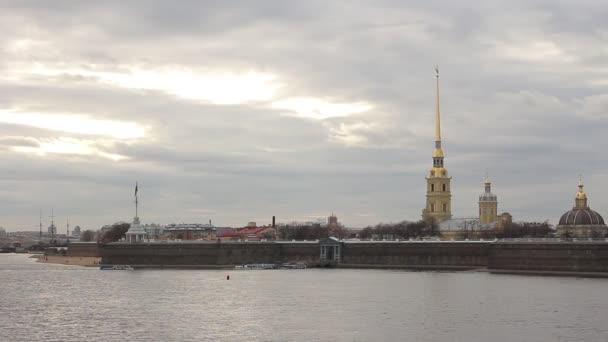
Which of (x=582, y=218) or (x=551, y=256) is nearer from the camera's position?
(x=551, y=256)

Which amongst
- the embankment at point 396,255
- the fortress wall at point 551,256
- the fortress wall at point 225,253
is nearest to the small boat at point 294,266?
the embankment at point 396,255

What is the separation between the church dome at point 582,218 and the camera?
14038 cm

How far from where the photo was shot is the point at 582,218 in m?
141

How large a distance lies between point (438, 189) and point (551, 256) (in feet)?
206

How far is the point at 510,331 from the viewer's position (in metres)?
49.2

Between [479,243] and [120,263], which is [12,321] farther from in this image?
[120,263]

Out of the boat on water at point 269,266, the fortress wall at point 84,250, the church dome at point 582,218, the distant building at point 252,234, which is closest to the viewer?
the boat on water at point 269,266

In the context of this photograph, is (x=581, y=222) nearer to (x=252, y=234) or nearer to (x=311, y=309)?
(x=252, y=234)

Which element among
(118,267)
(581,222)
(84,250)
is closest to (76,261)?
(84,250)

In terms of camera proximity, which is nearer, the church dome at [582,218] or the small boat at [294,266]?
Answer: the small boat at [294,266]

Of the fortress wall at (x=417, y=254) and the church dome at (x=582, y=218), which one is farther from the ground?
the church dome at (x=582, y=218)

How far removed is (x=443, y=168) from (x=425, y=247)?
160 feet

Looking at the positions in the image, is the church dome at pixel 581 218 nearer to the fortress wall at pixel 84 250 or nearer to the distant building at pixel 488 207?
the distant building at pixel 488 207

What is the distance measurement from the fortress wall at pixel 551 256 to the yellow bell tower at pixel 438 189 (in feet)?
178
